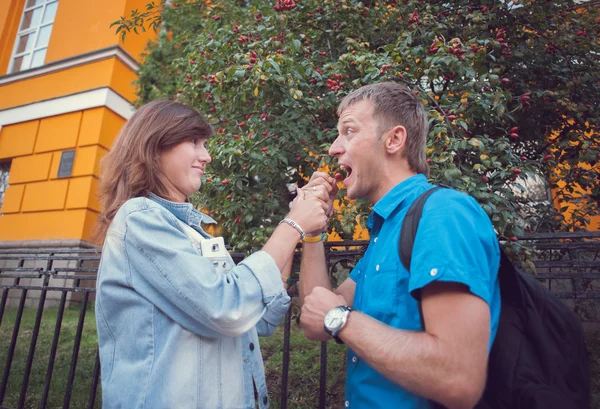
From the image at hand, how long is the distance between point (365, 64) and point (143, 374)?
2.90 meters

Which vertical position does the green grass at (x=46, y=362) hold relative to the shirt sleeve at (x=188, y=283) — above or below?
below

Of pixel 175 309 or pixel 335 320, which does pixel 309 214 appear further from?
pixel 175 309

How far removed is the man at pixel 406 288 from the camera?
3.59 feet

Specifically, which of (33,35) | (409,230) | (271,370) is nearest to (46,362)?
(271,370)

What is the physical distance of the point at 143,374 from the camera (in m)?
1.31

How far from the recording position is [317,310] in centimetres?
143

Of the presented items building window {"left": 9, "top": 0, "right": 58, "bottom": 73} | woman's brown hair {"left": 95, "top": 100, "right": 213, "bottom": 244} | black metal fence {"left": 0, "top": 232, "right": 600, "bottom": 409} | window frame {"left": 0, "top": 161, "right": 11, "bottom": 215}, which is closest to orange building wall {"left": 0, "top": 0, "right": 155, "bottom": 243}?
window frame {"left": 0, "top": 161, "right": 11, "bottom": 215}

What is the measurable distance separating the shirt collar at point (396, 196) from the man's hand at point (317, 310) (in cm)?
39

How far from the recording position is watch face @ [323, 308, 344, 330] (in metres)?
1.32

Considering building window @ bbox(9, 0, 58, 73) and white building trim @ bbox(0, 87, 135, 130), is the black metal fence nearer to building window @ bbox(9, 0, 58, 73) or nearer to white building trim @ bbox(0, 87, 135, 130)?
white building trim @ bbox(0, 87, 135, 130)

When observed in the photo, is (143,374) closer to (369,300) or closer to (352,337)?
→ (352,337)

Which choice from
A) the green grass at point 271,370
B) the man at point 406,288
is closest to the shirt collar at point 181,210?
the man at point 406,288

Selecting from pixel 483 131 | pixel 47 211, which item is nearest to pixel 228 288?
pixel 483 131

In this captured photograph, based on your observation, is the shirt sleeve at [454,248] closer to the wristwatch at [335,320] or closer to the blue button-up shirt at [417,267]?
the blue button-up shirt at [417,267]
